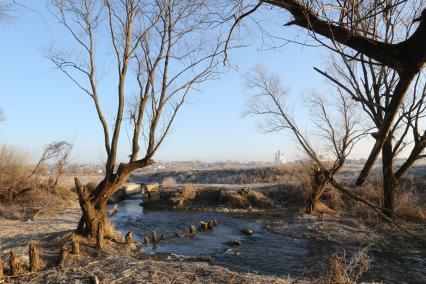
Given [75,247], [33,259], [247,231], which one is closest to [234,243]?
[247,231]

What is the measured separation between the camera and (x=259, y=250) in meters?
12.4

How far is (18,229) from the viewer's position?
13055 millimetres

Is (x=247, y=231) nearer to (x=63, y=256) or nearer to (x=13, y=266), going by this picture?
(x=63, y=256)

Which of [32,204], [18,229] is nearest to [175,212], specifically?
[32,204]

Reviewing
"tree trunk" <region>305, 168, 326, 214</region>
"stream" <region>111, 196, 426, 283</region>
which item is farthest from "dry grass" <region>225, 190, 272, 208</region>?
"stream" <region>111, 196, 426, 283</region>

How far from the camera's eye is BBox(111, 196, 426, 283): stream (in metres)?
9.96

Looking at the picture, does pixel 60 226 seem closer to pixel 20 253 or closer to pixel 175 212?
pixel 20 253

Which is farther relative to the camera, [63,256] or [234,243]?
[234,243]

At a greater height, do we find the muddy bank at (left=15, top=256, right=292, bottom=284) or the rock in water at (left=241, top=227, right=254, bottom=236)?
the muddy bank at (left=15, top=256, right=292, bottom=284)

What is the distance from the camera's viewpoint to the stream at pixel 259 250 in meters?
9.96

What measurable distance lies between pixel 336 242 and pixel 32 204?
1440 centimetres

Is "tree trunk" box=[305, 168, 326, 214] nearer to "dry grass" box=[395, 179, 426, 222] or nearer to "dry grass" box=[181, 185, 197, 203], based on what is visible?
"dry grass" box=[395, 179, 426, 222]

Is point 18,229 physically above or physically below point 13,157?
below

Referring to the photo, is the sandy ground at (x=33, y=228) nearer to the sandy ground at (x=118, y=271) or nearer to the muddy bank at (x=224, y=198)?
the sandy ground at (x=118, y=271)
